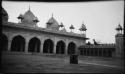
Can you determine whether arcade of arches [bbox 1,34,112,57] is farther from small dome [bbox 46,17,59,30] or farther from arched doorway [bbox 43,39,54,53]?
small dome [bbox 46,17,59,30]

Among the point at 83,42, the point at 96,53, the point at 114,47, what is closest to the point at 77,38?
the point at 83,42

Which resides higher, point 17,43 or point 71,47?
point 17,43

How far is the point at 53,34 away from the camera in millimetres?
27547

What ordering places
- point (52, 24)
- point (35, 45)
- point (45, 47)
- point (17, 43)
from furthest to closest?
point (52, 24), point (45, 47), point (35, 45), point (17, 43)

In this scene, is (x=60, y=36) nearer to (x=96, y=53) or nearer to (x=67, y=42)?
(x=67, y=42)

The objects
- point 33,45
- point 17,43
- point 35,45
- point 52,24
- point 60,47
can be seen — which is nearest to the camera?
point 17,43

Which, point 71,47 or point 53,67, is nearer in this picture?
point 53,67

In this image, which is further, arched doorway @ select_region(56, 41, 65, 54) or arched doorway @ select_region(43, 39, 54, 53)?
arched doorway @ select_region(56, 41, 65, 54)

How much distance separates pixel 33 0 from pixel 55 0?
0.59 meters

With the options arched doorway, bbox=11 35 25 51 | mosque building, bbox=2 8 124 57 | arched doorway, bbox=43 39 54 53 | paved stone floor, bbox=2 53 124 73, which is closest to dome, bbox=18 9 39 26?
mosque building, bbox=2 8 124 57

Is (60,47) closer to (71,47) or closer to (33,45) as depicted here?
(71,47)

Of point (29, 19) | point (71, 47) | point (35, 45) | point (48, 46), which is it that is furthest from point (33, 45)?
point (71, 47)

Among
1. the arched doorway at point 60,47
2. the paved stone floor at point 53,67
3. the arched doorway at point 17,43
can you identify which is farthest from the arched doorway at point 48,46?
the paved stone floor at point 53,67

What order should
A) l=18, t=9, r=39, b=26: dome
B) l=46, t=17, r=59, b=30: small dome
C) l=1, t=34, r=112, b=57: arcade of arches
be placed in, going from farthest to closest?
l=46, t=17, r=59, b=30: small dome < l=18, t=9, r=39, b=26: dome < l=1, t=34, r=112, b=57: arcade of arches
